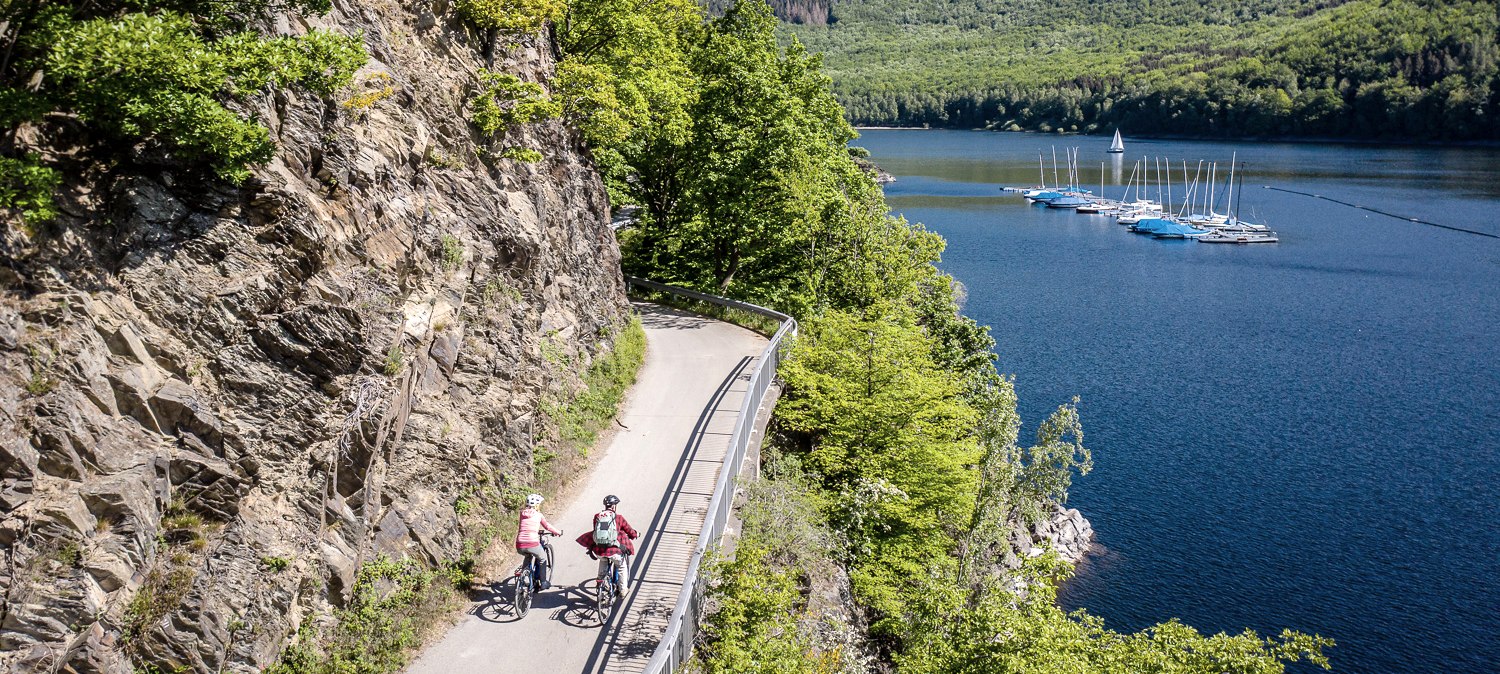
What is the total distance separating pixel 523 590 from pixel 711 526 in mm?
3147

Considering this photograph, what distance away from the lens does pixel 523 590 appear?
1524 cm

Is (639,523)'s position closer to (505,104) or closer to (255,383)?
(255,383)

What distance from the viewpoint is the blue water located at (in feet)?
108

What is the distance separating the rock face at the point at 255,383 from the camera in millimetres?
10125

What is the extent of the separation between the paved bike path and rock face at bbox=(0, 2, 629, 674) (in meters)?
1.64

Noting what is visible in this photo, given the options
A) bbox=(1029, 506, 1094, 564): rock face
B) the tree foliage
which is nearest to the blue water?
bbox=(1029, 506, 1094, 564): rock face

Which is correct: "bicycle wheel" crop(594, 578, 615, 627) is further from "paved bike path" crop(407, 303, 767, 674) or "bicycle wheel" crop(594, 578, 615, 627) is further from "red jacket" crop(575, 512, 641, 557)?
"red jacket" crop(575, 512, 641, 557)

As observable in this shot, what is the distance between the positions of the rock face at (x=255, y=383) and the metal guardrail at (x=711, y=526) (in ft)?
13.1

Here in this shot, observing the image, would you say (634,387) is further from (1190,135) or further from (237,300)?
(1190,135)

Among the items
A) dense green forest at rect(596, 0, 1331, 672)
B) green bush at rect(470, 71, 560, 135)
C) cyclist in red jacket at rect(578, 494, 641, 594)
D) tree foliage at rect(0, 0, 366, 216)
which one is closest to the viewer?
tree foliage at rect(0, 0, 366, 216)

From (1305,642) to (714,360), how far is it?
1597 centimetres

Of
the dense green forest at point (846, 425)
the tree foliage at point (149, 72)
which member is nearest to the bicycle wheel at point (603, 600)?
the dense green forest at point (846, 425)

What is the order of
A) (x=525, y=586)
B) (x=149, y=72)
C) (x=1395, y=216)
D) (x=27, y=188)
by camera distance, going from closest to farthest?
(x=27, y=188) → (x=149, y=72) → (x=525, y=586) → (x=1395, y=216)

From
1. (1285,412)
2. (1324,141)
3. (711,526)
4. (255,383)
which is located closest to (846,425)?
(711,526)
